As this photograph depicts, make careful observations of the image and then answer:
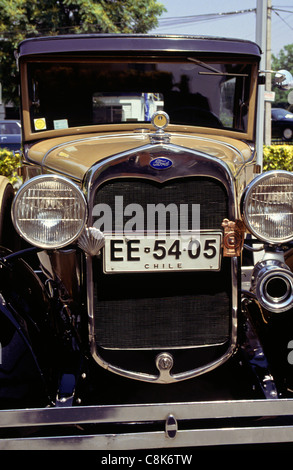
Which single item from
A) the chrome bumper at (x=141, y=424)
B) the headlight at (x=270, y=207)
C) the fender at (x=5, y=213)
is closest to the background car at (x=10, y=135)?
the fender at (x=5, y=213)

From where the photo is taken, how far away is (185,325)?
6.98 ft

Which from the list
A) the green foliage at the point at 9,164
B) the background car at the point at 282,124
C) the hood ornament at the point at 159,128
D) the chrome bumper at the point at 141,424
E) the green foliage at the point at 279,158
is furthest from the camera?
the background car at the point at 282,124

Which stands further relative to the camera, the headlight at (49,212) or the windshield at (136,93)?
the windshield at (136,93)

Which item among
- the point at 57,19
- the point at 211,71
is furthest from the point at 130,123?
the point at 57,19

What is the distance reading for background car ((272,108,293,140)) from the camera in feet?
69.6

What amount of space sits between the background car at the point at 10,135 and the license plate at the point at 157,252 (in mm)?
12877

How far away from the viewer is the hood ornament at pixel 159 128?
2168 millimetres

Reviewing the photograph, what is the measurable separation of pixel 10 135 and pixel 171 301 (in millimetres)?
14908

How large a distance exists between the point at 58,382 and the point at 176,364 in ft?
1.61

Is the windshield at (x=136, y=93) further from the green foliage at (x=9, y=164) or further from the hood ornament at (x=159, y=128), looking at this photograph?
the green foliage at (x=9, y=164)

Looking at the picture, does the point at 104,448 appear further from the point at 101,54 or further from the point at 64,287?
the point at 101,54

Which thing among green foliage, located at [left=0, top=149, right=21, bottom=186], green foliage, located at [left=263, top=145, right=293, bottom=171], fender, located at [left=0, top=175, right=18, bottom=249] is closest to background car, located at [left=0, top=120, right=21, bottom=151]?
green foliage, located at [left=0, top=149, right=21, bottom=186]

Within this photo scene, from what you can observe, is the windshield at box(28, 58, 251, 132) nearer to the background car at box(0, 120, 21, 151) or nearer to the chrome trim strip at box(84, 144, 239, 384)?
the chrome trim strip at box(84, 144, 239, 384)

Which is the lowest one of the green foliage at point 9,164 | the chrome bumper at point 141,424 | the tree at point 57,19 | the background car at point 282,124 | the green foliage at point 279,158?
the background car at point 282,124
